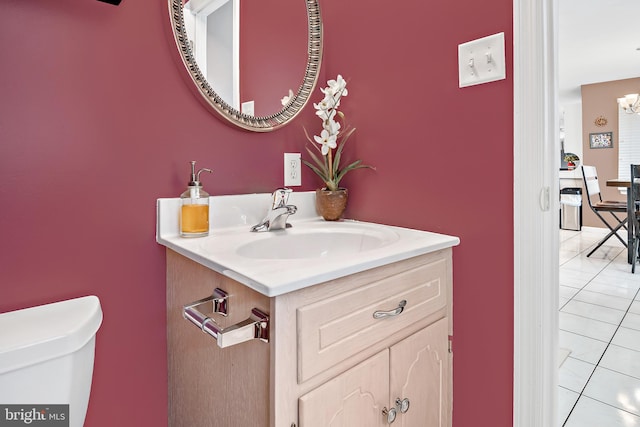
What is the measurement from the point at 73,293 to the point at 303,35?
1.09m

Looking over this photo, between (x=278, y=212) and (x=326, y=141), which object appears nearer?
(x=278, y=212)

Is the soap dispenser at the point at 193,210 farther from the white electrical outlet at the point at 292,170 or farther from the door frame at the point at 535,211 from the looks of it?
the door frame at the point at 535,211

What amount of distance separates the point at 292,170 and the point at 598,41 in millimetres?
4390

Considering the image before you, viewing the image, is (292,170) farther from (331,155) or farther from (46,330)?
(46,330)

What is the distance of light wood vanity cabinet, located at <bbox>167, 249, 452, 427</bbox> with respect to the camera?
61 centimetres

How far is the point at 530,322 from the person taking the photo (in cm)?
89

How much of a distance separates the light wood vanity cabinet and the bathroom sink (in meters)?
0.22

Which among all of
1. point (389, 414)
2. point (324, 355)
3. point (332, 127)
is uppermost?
point (332, 127)

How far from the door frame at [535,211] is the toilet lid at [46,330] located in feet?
3.21

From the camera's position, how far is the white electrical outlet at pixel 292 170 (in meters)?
1.27

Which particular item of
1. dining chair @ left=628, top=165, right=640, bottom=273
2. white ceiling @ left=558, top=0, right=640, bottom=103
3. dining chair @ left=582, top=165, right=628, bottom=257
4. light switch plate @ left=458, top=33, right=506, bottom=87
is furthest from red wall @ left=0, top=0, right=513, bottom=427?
dining chair @ left=582, top=165, right=628, bottom=257

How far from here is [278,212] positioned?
3.61 ft

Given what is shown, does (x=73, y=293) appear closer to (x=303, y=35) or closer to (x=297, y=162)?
(x=297, y=162)

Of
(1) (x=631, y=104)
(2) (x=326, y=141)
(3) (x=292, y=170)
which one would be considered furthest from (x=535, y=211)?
(1) (x=631, y=104)
